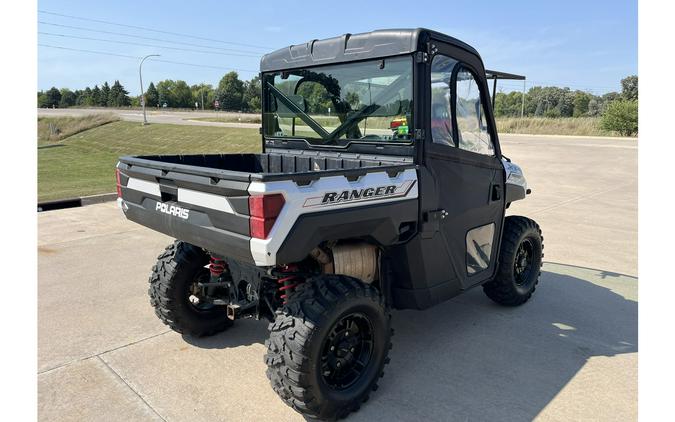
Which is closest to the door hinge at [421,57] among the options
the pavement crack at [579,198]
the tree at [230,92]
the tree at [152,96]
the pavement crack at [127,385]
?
the pavement crack at [127,385]

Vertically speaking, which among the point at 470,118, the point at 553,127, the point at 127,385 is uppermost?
the point at 553,127

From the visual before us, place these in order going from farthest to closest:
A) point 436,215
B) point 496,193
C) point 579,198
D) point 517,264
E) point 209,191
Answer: point 579,198 < point 517,264 < point 496,193 < point 436,215 < point 209,191

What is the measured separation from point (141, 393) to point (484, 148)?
3.11m

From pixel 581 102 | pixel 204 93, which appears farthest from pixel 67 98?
pixel 581 102

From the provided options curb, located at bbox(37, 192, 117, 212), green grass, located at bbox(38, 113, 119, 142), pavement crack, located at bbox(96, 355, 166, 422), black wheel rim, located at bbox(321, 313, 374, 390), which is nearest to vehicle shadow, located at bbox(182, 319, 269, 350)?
pavement crack, located at bbox(96, 355, 166, 422)

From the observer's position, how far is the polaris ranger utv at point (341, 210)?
109 inches

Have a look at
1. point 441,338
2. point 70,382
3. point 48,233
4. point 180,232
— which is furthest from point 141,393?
point 48,233

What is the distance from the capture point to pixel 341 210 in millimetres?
2828

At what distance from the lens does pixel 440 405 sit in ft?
10.1

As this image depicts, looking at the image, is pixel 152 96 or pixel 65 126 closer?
pixel 65 126

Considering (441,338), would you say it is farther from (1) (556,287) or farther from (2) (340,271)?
(1) (556,287)

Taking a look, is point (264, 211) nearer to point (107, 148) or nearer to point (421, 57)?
point (421, 57)

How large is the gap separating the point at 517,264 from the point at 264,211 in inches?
123

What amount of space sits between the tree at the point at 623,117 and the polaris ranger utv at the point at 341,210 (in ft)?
122
